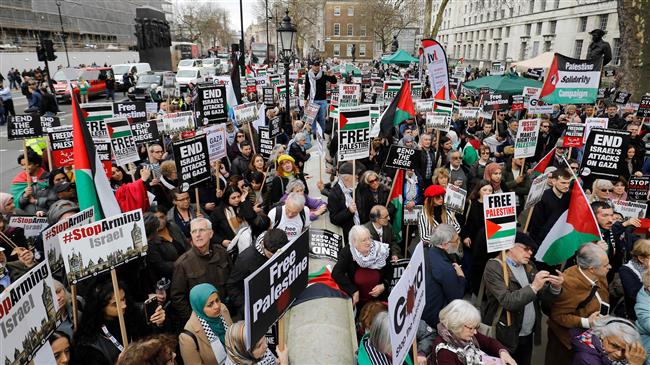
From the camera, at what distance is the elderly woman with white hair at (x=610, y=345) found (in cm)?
287

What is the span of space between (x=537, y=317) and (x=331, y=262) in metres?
2.11

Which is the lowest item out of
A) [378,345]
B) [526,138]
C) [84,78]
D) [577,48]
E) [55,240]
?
[378,345]

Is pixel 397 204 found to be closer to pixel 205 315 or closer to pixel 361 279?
pixel 361 279

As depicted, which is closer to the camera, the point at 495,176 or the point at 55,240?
the point at 55,240

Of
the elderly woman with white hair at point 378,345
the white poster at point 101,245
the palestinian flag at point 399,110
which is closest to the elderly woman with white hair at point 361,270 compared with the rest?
the elderly woman with white hair at point 378,345

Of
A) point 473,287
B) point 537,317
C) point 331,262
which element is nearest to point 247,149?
point 331,262

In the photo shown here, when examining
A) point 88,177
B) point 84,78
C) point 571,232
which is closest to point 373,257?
point 571,232

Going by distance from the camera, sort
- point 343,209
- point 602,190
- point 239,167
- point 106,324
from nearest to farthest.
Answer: point 106,324 → point 343,209 → point 602,190 → point 239,167

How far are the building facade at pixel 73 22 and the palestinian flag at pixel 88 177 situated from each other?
4714 cm

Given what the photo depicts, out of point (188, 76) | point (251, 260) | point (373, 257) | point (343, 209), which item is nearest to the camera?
point (251, 260)

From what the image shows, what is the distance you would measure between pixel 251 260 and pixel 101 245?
1215mm

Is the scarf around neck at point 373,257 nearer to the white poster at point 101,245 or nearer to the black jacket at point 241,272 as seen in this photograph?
the black jacket at point 241,272

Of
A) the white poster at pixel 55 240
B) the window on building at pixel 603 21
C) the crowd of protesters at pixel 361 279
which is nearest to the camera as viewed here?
the crowd of protesters at pixel 361 279

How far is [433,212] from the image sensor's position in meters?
5.26
